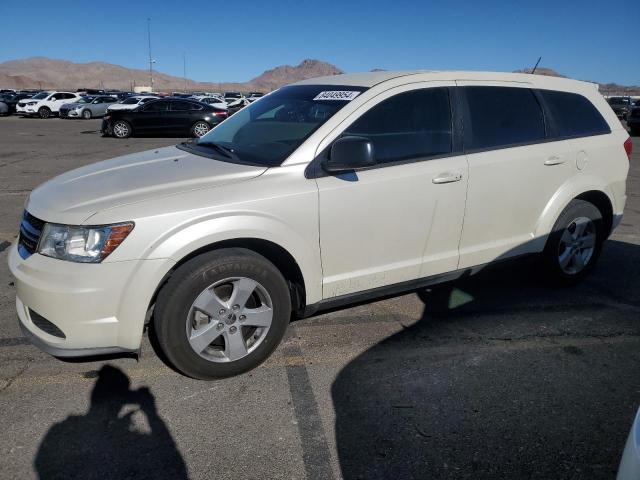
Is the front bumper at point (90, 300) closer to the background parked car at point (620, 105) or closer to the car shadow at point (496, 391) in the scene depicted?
the car shadow at point (496, 391)

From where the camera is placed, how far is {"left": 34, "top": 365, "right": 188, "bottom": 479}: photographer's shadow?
2.38 meters

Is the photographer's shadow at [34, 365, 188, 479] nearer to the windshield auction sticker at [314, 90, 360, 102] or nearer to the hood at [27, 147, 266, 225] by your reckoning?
the hood at [27, 147, 266, 225]

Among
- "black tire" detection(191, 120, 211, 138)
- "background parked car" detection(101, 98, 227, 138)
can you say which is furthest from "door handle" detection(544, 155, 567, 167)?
"black tire" detection(191, 120, 211, 138)

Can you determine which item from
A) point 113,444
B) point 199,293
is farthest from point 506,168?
point 113,444

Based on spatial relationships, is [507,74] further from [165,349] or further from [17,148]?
[17,148]

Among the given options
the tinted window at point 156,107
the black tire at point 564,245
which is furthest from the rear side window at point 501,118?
the tinted window at point 156,107

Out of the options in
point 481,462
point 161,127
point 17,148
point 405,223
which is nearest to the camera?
point 481,462

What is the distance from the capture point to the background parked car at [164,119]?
19.5 meters

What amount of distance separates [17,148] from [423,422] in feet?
50.6

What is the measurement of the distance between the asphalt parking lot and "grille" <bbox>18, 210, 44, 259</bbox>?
0.76 meters

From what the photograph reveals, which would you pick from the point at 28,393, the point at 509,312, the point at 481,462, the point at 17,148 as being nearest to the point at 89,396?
the point at 28,393

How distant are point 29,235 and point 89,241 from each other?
57 cm

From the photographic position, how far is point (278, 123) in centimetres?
382

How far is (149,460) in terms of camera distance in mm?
2451
